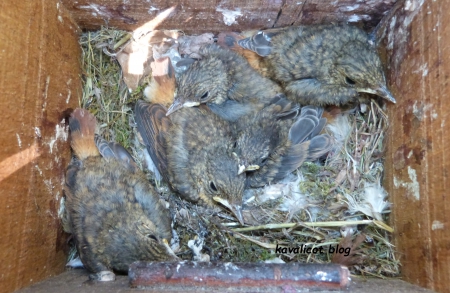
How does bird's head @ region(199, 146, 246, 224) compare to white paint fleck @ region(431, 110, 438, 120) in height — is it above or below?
below

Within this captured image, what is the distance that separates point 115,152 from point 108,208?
0.48 metres

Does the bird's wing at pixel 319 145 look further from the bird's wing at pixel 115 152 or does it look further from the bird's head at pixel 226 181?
the bird's wing at pixel 115 152

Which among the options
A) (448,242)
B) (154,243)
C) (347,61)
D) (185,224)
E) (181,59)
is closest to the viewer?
(448,242)

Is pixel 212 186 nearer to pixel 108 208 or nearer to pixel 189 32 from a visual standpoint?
pixel 108 208

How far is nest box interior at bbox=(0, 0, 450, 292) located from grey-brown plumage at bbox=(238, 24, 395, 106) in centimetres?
13

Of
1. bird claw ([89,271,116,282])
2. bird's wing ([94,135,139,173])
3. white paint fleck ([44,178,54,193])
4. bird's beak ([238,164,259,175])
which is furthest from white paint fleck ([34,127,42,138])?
bird's beak ([238,164,259,175])

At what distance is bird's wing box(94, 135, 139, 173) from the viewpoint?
8.91 feet

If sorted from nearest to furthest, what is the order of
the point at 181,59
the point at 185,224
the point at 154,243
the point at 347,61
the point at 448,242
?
the point at 448,242 → the point at 154,243 → the point at 347,61 → the point at 185,224 → the point at 181,59

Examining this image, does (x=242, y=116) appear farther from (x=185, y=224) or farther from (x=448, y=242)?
(x=448, y=242)

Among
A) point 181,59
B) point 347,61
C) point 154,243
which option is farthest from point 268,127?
point 154,243

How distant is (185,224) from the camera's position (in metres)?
2.79

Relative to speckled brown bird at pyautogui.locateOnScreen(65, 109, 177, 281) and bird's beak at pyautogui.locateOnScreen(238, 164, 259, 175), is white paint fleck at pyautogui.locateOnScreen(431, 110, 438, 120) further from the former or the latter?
speckled brown bird at pyautogui.locateOnScreen(65, 109, 177, 281)

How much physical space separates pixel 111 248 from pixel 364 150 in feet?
6.33

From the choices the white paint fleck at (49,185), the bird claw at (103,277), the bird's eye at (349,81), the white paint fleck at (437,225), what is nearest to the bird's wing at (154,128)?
the white paint fleck at (49,185)
